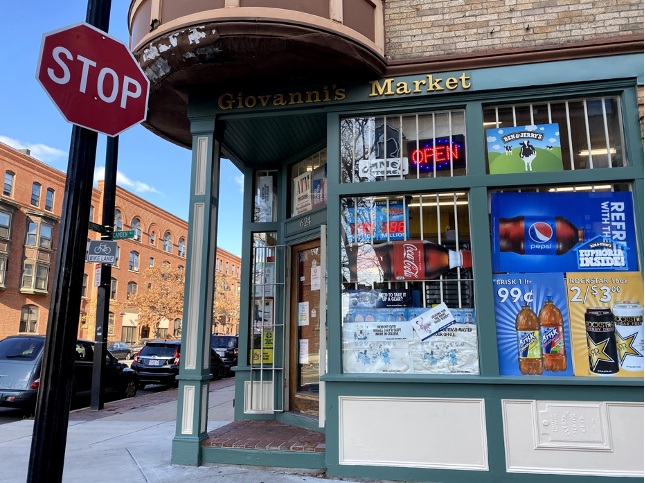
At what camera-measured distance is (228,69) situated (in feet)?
19.6

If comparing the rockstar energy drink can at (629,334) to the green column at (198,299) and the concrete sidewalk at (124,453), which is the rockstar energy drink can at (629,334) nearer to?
the concrete sidewalk at (124,453)

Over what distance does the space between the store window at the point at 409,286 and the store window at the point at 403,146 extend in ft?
1.01

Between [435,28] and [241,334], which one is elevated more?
[435,28]

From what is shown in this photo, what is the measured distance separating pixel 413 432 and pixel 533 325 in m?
1.65

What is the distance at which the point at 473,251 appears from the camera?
5.55m

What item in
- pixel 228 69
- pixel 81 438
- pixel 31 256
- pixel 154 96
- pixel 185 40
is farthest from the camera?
pixel 31 256

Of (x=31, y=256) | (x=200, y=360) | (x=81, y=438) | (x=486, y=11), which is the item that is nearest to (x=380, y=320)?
(x=200, y=360)

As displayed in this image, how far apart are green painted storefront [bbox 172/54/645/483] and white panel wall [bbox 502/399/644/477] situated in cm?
2

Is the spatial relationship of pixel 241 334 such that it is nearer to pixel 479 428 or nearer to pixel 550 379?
pixel 479 428

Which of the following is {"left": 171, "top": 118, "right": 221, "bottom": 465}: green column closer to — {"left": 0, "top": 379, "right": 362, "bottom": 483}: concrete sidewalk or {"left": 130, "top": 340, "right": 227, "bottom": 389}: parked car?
{"left": 0, "top": 379, "right": 362, "bottom": 483}: concrete sidewalk

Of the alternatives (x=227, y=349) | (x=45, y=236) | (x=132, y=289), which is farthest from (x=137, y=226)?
(x=227, y=349)

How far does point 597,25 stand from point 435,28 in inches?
69.1

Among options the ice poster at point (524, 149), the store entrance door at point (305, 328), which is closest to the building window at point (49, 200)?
the store entrance door at point (305, 328)

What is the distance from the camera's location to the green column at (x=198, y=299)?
19.3ft
